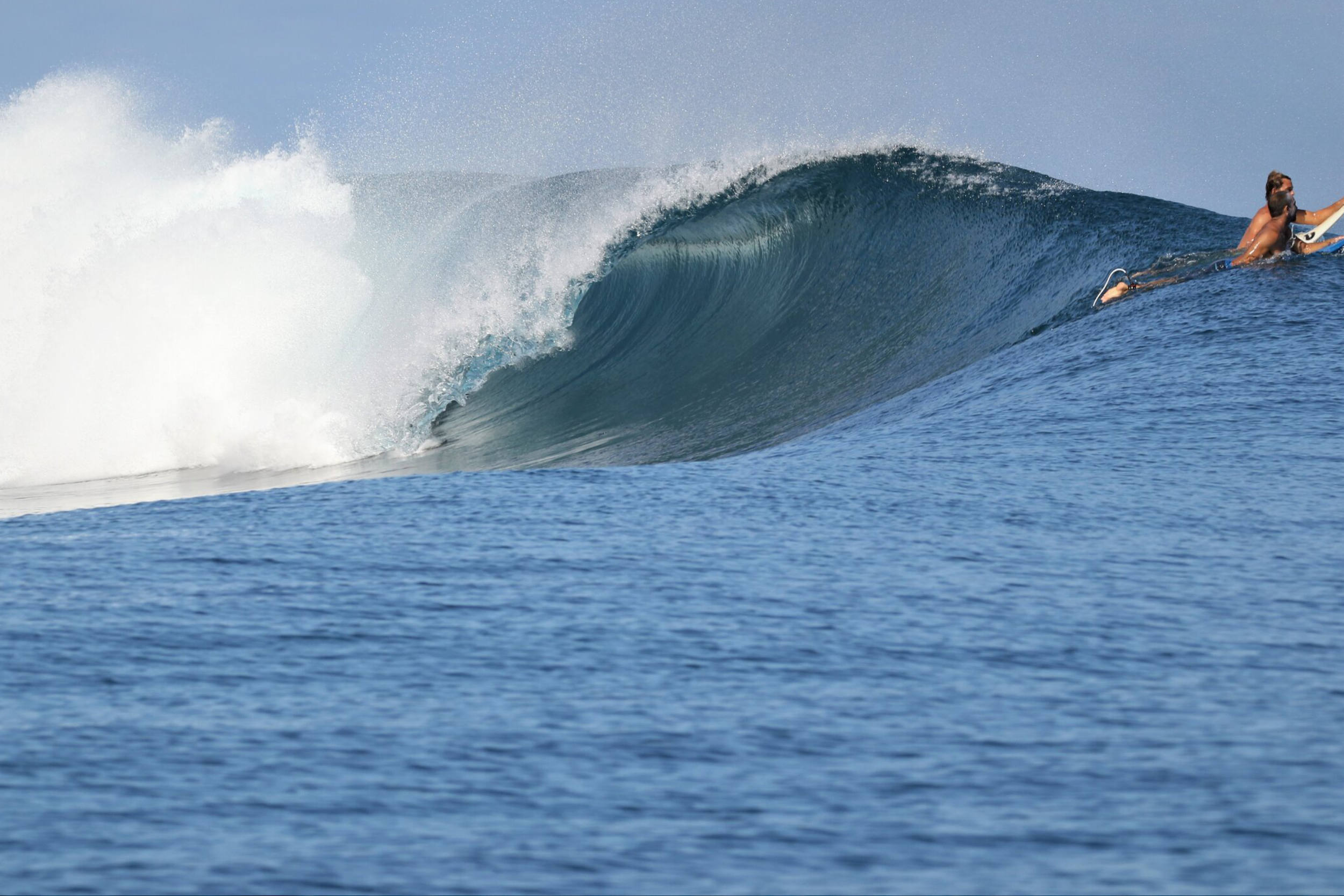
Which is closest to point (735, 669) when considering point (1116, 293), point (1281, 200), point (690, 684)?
point (690, 684)

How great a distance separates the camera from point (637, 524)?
3.74 metres

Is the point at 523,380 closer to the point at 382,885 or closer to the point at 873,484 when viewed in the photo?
the point at 873,484

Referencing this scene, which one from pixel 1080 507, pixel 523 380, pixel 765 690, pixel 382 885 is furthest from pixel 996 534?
pixel 523 380

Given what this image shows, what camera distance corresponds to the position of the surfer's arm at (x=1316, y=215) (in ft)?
26.1

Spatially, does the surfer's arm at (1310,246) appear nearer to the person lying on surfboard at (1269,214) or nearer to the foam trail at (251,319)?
the person lying on surfboard at (1269,214)

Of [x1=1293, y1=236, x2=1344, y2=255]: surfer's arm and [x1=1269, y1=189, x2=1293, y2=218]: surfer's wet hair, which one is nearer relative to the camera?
[x1=1269, y1=189, x2=1293, y2=218]: surfer's wet hair

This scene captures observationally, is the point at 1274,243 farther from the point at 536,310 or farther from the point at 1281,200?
the point at 536,310

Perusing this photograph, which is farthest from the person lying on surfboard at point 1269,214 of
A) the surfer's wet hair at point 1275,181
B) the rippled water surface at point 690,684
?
the rippled water surface at point 690,684

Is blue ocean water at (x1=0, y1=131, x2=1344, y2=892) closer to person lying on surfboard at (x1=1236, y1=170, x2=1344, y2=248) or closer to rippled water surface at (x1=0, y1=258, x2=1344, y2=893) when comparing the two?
rippled water surface at (x1=0, y1=258, x2=1344, y2=893)

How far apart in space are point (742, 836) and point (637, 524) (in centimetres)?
194

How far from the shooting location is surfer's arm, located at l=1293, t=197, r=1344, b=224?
7.96 m

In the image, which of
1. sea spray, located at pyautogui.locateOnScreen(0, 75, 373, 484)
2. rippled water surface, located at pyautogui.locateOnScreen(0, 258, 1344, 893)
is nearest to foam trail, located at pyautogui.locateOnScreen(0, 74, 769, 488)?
sea spray, located at pyautogui.locateOnScreen(0, 75, 373, 484)

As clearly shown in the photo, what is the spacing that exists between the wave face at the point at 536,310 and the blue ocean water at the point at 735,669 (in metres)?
3.92

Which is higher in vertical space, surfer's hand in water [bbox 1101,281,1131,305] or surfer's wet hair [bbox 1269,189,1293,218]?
surfer's wet hair [bbox 1269,189,1293,218]
